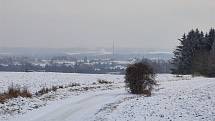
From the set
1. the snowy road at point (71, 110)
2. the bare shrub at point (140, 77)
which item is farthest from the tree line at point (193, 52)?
the snowy road at point (71, 110)

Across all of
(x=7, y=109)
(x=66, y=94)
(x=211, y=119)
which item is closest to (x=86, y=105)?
(x=7, y=109)

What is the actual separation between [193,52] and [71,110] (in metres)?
69.1

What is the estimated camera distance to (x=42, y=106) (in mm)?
22438

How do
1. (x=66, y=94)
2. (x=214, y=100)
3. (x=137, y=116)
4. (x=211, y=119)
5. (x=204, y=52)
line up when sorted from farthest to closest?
(x=204, y=52) → (x=66, y=94) → (x=214, y=100) → (x=137, y=116) → (x=211, y=119)

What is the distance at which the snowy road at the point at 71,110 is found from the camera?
1836cm

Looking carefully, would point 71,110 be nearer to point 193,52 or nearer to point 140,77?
point 140,77

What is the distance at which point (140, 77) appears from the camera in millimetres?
30891

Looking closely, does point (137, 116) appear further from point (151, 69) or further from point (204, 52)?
point (204, 52)

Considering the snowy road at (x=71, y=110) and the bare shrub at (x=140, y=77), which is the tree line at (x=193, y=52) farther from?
the snowy road at (x=71, y=110)

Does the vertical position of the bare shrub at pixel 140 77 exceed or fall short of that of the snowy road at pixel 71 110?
it exceeds it

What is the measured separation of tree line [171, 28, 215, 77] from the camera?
78062mm

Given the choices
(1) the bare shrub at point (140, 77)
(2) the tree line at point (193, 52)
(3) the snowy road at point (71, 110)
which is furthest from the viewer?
(2) the tree line at point (193, 52)

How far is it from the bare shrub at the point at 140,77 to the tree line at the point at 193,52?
46743mm

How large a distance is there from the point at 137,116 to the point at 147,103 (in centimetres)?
452
